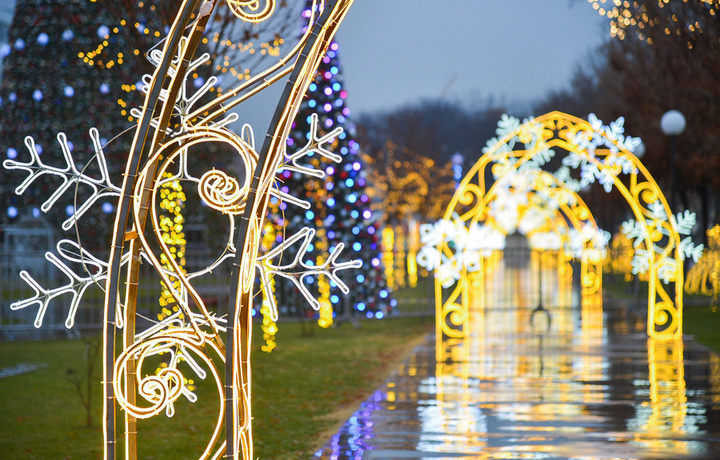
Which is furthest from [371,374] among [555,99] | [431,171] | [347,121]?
[555,99]

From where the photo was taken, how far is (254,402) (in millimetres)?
9797

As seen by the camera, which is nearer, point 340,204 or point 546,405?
point 546,405

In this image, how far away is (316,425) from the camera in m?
8.36

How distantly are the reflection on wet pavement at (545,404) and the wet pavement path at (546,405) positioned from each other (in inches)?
0.4

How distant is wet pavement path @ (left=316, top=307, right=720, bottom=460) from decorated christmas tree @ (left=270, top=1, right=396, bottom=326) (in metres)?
3.92

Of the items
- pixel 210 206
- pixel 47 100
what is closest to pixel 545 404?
pixel 210 206

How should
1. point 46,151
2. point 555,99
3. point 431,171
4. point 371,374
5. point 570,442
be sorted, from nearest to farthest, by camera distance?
point 570,442 < point 371,374 < point 46,151 < point 431,171 < point 555,99

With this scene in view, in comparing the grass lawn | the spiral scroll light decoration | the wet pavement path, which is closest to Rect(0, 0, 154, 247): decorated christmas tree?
the grass lawn

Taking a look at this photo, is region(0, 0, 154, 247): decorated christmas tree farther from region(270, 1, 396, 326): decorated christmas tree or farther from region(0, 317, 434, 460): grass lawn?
region(270, 1, 396, 326): decorated christmas tree

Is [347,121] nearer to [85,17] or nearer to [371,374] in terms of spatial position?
[85,17]

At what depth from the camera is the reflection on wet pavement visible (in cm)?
698

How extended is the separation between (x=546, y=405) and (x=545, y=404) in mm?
47

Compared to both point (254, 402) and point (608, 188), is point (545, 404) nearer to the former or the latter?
point (254, 402)

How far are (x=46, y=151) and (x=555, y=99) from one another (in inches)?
1955
